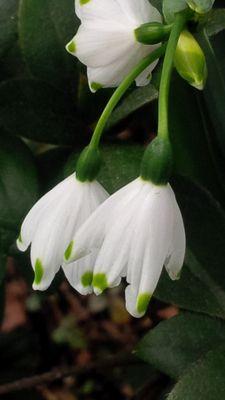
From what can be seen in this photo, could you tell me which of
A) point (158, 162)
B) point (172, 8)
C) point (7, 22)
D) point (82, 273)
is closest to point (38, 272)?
point (82, 273)

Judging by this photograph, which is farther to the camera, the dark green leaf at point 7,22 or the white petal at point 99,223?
the dark green leaf at point 7,22

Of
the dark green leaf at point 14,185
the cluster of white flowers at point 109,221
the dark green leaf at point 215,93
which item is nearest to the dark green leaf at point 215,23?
the dark green leaf at point 215,93

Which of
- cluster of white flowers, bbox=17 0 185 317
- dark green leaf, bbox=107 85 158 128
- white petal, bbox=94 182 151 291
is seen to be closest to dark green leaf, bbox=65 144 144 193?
dark green leaf, bbox=107 85 158 128

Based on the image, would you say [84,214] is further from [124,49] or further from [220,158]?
[220,158]

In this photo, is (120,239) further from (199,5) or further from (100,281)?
(199,5)

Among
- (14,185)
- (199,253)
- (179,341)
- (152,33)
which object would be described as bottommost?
(179,341)

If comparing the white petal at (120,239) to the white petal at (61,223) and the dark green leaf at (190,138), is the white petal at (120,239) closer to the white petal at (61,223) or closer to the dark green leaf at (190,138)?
the white petal at (61,223)

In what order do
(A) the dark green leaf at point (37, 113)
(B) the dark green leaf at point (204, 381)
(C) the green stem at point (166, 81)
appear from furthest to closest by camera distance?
1. (A) the dark green leaf at point (37, 113)
2. (B) the dark green leaf at point (204, 381)
3. (C) the green stem at point (166, 81)
